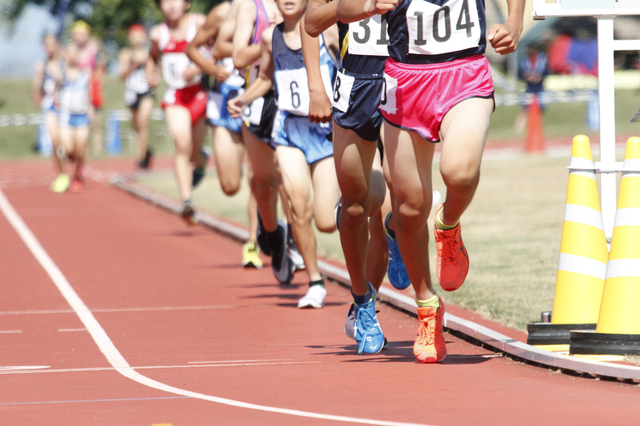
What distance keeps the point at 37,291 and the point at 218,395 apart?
456 cm

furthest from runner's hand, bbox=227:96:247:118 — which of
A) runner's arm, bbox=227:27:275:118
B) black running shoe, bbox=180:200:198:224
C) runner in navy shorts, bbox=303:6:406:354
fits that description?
black running shoe, bbox=180:200:198:224

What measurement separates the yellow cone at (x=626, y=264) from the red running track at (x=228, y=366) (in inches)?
16.9

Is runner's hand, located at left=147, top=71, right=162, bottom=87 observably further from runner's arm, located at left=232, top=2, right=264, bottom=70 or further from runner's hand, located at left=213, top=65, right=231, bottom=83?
runner's arm, located at left=232, top=2, right=264, bottom=70

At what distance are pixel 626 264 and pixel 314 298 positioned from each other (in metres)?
2.87

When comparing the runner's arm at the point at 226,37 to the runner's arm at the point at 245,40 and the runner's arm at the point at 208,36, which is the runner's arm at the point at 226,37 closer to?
the runner's arm at the point at 208,36

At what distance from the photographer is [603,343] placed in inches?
231

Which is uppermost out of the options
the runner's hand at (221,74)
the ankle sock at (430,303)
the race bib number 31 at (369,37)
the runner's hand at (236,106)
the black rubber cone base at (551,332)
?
the race bib number 31 at (369,37)

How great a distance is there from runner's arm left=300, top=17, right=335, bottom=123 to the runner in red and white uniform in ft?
21.2

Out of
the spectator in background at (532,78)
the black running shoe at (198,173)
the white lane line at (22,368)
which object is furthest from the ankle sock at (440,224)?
the spectator in background at (532,78)

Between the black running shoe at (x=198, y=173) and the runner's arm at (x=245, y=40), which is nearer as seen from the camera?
the runner's arm at (x=245, y=40)

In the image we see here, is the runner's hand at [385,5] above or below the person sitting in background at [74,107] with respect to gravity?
above

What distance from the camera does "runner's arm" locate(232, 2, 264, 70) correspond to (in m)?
8.91

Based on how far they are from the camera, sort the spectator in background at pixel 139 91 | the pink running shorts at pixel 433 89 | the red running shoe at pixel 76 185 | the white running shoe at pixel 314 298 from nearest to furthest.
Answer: the pink running shorts at pixel 433 89 → the white running shoe at pixel 314 298 → the red running shoe at pixel 76 185 → the spectator in background at pixel 139 91

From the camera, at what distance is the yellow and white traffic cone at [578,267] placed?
20.7 feet
